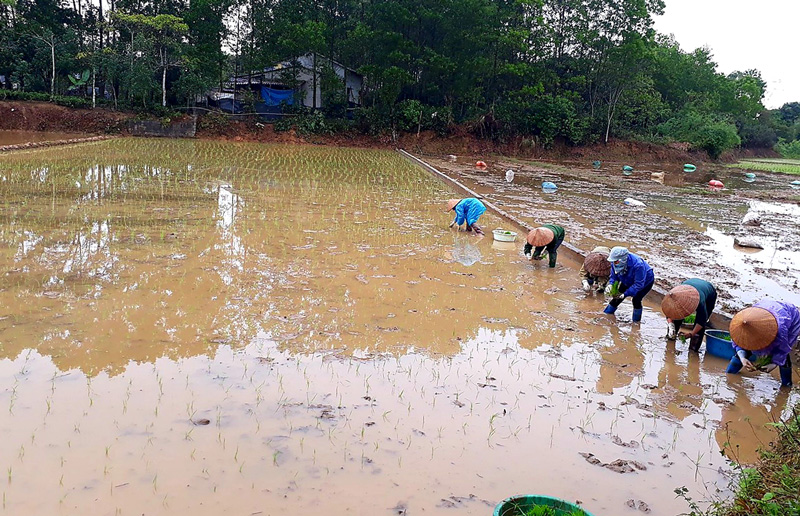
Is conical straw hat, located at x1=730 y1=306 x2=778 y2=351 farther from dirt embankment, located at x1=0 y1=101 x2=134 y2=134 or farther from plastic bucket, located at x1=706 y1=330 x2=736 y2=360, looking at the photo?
dirt embankment, located at x1=0 y1=101 x2=134 y2=134

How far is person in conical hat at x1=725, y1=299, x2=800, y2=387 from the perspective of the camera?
4656 mm

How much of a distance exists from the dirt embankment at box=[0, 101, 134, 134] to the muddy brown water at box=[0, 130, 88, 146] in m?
0.82

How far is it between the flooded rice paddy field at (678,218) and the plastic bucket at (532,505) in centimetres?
483

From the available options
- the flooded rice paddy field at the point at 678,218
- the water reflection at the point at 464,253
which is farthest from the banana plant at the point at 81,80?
the water reflection at the point at 464,253

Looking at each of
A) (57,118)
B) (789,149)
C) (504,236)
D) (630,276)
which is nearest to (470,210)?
(504,236)

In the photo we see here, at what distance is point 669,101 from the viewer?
4369cm

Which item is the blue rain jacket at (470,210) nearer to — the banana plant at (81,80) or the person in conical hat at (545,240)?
the person in conical hat at (545,240)

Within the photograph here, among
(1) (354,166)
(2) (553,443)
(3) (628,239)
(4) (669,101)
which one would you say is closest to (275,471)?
(2) (553,443)

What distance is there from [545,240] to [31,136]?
25.2 metres

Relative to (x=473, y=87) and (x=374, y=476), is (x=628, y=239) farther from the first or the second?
(x=473, y=87)

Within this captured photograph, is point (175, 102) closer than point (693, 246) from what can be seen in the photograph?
No

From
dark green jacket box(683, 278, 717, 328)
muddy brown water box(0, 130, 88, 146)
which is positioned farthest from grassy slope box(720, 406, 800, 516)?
muddy brown water box(0, 130, 88, 146)

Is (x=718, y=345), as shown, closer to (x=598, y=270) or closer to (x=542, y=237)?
(x=598, y=270)

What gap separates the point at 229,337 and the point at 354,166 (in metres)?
17.2
